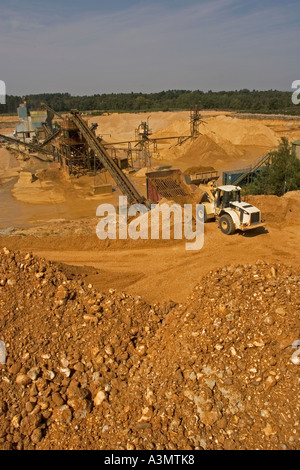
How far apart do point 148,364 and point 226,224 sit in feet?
27.1

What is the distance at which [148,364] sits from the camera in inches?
263

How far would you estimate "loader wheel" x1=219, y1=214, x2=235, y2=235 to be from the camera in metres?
13.5

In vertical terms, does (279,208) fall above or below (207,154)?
below

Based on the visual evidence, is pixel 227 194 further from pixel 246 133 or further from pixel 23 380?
pixel 246 133

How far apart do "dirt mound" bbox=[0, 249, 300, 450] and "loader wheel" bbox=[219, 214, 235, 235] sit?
5.40 metres

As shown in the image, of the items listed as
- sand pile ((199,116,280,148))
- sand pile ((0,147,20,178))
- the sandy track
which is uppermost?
sand pile ((199,116,280,148))

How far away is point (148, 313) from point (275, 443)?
357 cm

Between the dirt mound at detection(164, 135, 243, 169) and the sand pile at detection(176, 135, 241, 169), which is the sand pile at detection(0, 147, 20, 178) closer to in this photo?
the dirt mound at detection(164, 135, 243, 169)

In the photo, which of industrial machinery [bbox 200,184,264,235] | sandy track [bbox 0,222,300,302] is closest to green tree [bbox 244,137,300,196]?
sandy track [bbox 0,222,300,302]

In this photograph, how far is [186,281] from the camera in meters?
10.5

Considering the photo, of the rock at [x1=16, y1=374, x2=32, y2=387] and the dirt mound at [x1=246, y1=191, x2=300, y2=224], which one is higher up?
the dirt mound at [x1=246, y1=191, x2=300, y2=224]

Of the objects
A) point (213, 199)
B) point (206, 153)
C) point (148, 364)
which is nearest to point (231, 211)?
point (213, 199)
